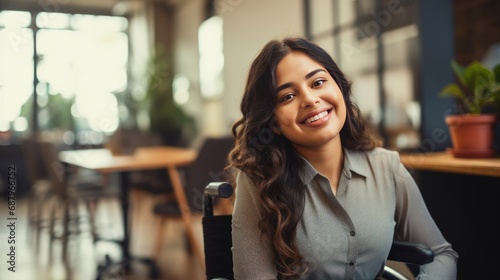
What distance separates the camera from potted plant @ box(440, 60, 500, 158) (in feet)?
5.47

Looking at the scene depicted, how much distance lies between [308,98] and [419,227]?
0.50 metres

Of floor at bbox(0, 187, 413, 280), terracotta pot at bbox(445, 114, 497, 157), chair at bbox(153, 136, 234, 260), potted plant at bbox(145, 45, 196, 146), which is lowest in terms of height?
floor at bbox(0, 187, 413, 280)

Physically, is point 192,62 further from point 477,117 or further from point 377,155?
point 377,155

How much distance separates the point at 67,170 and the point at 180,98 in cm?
452

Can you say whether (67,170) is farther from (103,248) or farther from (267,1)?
(267,1)

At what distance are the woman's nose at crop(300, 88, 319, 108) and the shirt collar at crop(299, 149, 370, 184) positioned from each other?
0.59 ft

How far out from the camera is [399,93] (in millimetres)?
4812

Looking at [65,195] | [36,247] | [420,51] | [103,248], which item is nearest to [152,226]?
[103,248]

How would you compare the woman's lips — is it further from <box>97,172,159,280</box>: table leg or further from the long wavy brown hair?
<box>97,172,159,280</box>: table leg

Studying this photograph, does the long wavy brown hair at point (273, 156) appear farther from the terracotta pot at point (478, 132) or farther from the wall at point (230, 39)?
the wall at point (230, 39)

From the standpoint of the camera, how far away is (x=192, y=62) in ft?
25.7

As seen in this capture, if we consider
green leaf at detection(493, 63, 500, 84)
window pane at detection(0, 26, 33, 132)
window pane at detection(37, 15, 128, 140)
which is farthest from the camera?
window pane at detection(37, 15, 128, 140)

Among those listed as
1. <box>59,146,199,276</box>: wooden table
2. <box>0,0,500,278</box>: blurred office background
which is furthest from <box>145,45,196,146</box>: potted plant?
<box>59,146,199,276</box>: wooden table

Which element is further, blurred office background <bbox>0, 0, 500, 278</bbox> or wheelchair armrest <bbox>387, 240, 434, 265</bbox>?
blurred office background <bbox>0, 0, 500, 278</bbox>
